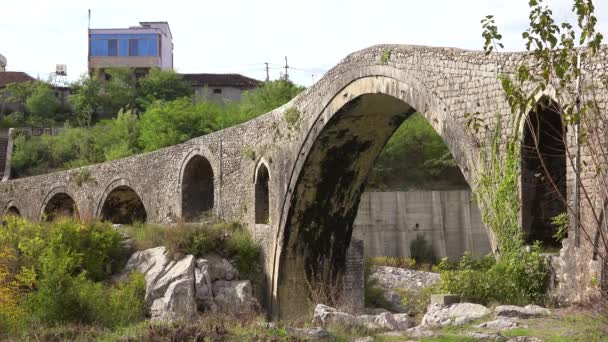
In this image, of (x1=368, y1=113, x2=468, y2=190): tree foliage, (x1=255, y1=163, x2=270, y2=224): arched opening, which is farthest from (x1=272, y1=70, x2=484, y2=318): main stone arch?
(x1=368, y1=113, x2=468, y2=190): tree foliage

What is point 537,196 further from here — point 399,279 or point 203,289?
point 399,279

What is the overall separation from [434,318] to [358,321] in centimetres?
85

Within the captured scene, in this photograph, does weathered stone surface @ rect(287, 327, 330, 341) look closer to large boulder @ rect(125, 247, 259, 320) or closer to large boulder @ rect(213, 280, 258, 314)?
large boulder @ rect(125, 247, 259, 320)

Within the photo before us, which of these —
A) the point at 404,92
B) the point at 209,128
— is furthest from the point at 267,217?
the point at 209,128

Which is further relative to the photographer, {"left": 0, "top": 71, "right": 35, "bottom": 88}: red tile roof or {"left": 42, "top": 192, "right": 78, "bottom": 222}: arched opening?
{"left": 0, "top": 71, "right": 35, "bottom": 88}: red tile roof

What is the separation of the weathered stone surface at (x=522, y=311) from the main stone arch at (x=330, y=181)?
4857 millimetres

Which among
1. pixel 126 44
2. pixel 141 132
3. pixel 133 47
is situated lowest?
pixel 141 132

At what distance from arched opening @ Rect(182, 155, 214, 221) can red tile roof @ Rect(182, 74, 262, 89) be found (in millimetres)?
25430

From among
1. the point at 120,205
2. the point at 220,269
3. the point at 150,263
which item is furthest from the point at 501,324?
the point at 120,205

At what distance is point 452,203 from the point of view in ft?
103

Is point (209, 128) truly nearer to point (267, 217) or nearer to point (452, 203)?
point (452, 203)

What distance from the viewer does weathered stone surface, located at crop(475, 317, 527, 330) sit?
28.3 feet

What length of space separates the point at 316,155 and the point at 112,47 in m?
36.0

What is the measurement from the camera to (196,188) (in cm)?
2281
